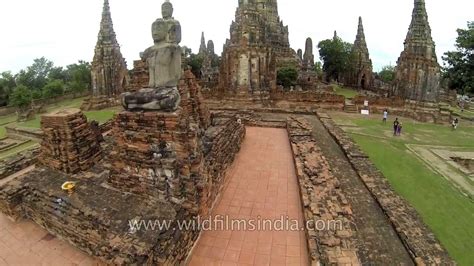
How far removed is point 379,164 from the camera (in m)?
13.3

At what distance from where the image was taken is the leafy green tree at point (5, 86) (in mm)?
44781

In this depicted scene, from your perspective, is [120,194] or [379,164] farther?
[379,164]

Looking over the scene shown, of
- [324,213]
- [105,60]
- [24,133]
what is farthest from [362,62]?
[324,213]

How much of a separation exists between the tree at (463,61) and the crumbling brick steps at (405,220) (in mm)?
27775

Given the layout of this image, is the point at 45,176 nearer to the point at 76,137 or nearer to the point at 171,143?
the point at 76,137

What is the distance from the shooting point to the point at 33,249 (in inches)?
230

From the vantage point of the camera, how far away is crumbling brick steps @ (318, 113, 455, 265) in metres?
6.76

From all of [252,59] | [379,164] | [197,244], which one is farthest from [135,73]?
[252,59]

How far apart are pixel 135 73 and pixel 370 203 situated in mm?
7559

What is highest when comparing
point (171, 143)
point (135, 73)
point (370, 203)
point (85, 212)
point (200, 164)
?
point (135, 73)

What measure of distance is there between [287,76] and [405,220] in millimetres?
32421

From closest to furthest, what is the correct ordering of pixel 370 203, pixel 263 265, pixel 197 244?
1. pixel 263 265
2. pixel 197 244
3. pixel 370 203

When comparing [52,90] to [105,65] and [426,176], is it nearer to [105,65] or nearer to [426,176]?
[105,65]

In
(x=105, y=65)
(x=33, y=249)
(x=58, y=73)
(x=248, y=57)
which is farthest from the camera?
(x=58, y=73)
